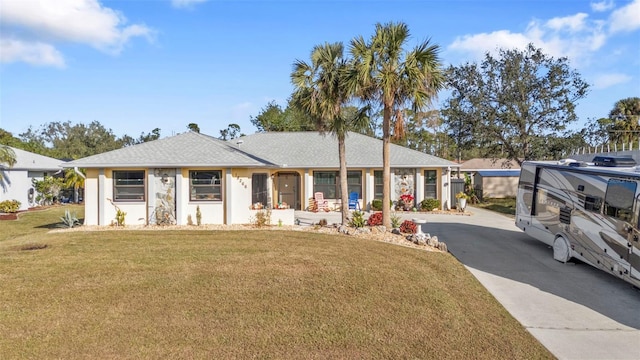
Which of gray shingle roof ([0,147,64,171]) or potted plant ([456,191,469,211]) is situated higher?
gray shingle roof ([0,147,64,171])

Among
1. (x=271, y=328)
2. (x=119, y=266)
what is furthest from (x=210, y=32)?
(x=271, y=328)

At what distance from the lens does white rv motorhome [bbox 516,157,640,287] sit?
25.1 feet

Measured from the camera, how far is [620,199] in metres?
7.97

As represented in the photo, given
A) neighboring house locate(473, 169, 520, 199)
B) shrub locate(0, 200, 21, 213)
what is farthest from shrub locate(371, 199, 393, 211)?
shrub locate(0, 200, 21, 213)

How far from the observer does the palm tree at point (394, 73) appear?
12.2 meters

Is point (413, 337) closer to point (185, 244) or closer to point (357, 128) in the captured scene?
point (185, 244)

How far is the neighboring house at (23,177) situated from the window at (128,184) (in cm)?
964

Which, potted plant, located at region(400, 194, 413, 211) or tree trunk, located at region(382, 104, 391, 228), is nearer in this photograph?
tree trunk, located at region(382, 104, 391, 228)

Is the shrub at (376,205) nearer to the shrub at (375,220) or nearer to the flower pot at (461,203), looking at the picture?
the flower pot at (461,203)

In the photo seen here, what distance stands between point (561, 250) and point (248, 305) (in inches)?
346

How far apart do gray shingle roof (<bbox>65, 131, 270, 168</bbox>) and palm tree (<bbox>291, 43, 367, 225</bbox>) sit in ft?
10.6

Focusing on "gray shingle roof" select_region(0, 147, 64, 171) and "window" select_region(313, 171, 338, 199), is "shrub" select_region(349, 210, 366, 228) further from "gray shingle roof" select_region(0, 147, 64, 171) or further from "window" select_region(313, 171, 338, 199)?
"gray shingle roof" select_region(0, 147, 64, 171)

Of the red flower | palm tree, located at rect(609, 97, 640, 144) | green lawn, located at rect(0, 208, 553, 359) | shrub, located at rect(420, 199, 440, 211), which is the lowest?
green lawn, located at rect(0, 208, 553, 359)

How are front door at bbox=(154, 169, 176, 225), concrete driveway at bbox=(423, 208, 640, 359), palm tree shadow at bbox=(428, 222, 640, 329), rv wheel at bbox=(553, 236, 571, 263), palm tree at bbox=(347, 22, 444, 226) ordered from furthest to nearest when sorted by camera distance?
front door at bbox=(154, 169, 176, 225), palm tree at bbox=(347, 22, 444, 226), rv wheel at bbox=(553, 236, 571, 263), palm tree shadow at bbox=(428, 222, 640, 329), concrete driveway at bbox=(423, 208, 640, 359)
